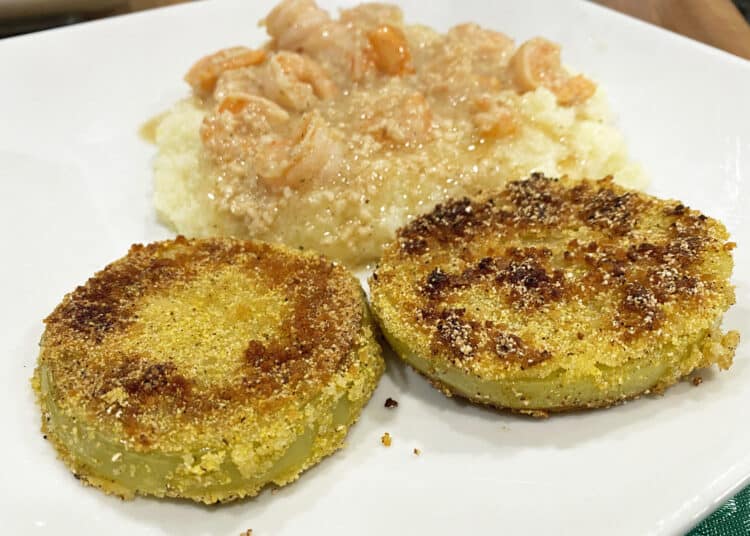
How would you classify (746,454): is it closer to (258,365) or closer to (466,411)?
(466,411)

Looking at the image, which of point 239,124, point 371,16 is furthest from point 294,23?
point 239,124

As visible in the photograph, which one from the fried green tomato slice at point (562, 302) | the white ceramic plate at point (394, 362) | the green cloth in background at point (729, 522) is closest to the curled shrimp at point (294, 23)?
the white ceramic plate at point (394, 362)

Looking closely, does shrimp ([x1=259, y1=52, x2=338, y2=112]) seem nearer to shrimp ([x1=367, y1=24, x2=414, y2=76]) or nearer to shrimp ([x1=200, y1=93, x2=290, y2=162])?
shrimp ([x1=200, y1=93, x2=290, y2=162])

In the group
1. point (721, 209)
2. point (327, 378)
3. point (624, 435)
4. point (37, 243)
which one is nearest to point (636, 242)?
point (624, 435)

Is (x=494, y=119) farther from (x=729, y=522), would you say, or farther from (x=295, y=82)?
(x=729, y=522)

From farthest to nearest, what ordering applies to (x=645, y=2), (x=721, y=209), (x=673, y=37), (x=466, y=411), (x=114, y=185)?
(x=645, y=2)
(x=673, y=37)
(x=114, y=185)
(x=721, y=209)
(x=466, y=411)

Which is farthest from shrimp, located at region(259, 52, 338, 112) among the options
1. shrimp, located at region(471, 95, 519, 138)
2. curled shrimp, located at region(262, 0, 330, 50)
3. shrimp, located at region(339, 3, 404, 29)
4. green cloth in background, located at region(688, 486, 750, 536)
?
green cloth in background, located at region(688, 486, 750, 536)

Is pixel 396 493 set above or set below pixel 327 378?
below
